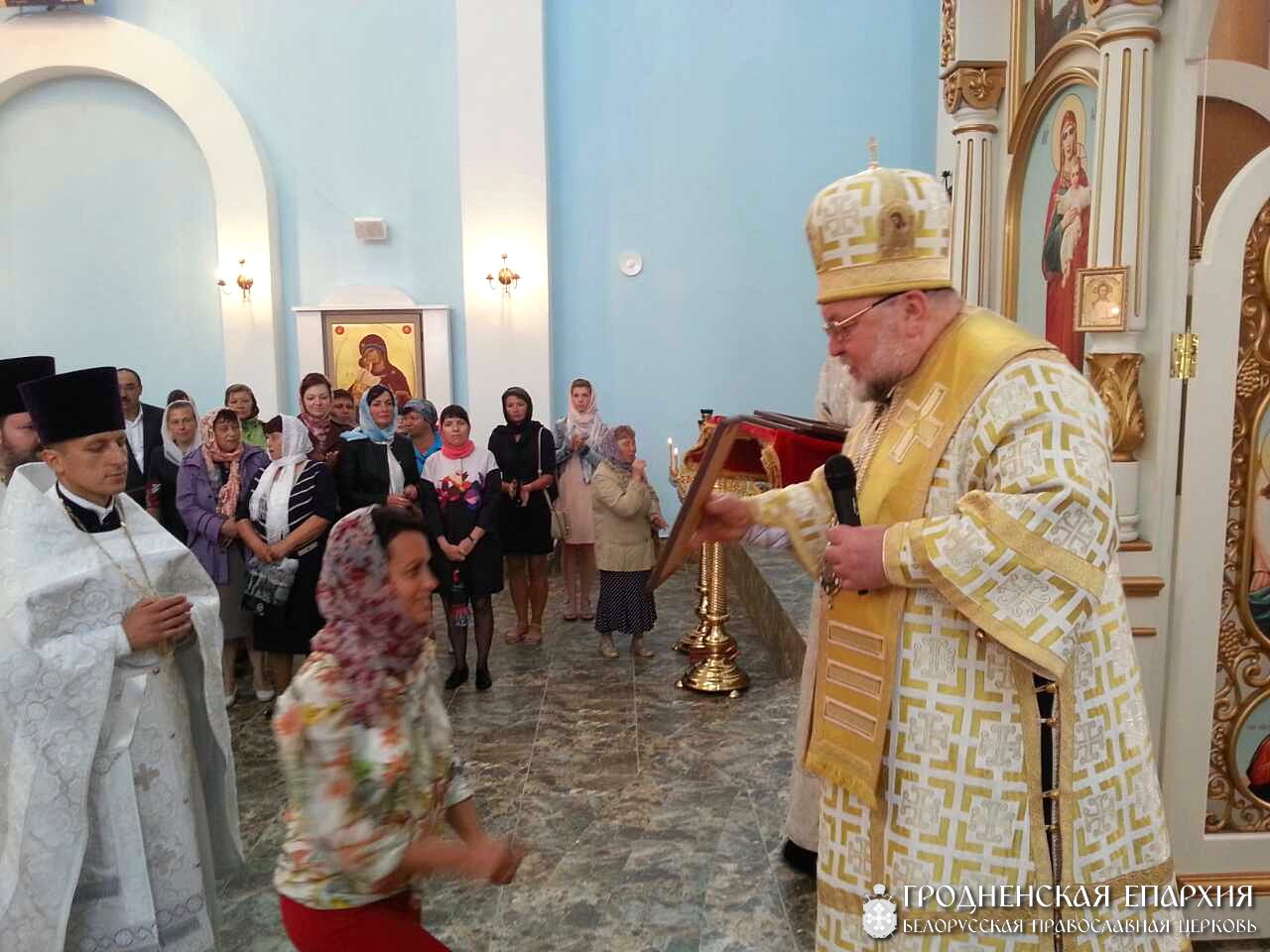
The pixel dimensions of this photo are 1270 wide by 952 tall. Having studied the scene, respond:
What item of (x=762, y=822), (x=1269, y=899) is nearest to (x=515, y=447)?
(x=762, y=822)

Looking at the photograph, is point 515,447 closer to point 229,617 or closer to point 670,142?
point 229,617

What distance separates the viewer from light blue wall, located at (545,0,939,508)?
399 inches

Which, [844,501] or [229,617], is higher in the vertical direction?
[844,501]

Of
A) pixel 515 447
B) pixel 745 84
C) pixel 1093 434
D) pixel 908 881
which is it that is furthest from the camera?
pixel 745 84

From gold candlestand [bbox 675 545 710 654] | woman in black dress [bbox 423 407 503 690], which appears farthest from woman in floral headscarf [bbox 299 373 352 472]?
gold candlestand [bbox 675 545 710 654]

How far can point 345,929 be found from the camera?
1795mm

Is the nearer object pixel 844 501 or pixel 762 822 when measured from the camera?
pixel 844 501

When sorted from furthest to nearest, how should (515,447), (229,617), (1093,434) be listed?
(515,447) < (229,617) < (1093,434)

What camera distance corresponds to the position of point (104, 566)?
8.83 ft

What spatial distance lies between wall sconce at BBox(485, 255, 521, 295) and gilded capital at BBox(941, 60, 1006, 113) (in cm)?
628

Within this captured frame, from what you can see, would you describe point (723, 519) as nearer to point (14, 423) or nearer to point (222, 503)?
point (14, 423)

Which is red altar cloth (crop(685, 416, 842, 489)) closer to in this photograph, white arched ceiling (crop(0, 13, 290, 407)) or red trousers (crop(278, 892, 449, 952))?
red trousers (crop(278, 892, 449, 952))

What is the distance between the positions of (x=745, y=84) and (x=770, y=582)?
5857mm

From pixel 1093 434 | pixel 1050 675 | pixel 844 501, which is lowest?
pixel 1050 675
